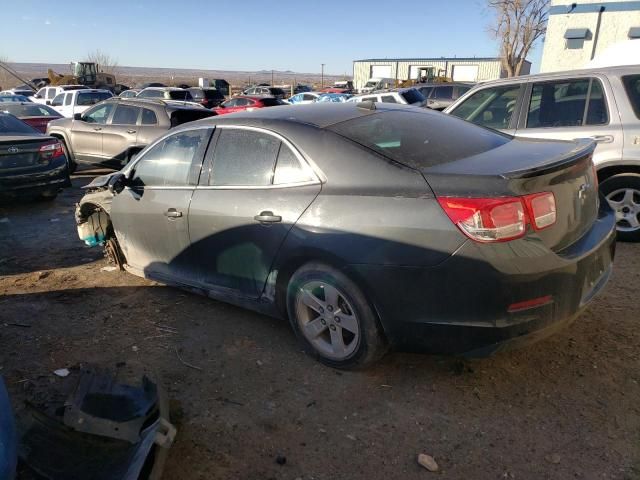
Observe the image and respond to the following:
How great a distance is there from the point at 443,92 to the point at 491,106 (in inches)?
578

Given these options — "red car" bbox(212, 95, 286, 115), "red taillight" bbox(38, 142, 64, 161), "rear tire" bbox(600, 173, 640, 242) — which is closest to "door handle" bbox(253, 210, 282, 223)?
"rear tire" bbox(600, 173, 640, 242)

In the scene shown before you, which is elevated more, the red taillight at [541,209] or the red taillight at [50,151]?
the red taillight at [541,209]

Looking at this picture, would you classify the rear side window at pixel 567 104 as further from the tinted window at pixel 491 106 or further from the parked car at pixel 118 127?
the parked car at pixel 118 127

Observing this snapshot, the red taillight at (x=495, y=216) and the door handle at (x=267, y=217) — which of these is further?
the door handle at (x=267, y=217)

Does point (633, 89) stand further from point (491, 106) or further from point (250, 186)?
point (250, 186)

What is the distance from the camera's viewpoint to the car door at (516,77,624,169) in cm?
488

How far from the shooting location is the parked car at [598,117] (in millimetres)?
4828

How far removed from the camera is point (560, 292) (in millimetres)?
2564

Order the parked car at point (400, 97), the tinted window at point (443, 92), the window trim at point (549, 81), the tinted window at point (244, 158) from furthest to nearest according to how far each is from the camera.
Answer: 1. the tinted window at point (443, 92)
2. the parked car at point (400, 97)
3. the window trim at point (549, 81)
4. the tinted window at point (244, 158)

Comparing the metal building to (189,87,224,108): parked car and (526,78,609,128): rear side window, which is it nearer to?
(189,87,224,108): parked car

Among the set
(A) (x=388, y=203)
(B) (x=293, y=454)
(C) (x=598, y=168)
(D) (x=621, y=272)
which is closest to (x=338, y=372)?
(B) (x=293, y=454)

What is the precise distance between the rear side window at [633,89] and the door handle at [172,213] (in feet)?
14.4

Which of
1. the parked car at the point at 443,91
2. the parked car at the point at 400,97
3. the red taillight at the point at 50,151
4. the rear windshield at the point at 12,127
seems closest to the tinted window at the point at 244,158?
the red taillight at the point at 50,151

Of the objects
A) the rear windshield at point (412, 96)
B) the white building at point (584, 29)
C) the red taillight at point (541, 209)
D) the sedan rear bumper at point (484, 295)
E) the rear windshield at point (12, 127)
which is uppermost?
the white building at point (584, 29)
